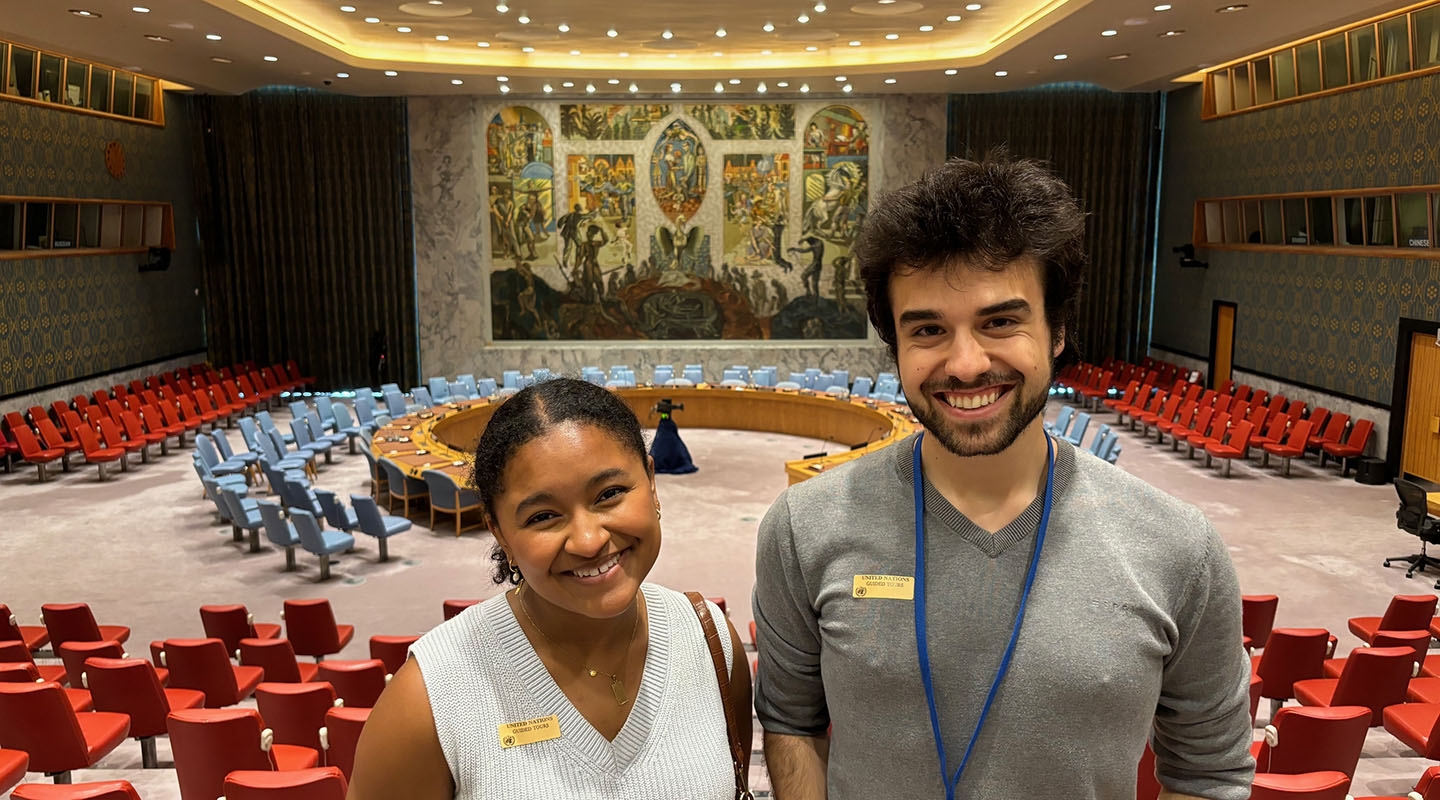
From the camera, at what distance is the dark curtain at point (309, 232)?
70.5 ft

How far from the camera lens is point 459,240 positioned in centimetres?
2205

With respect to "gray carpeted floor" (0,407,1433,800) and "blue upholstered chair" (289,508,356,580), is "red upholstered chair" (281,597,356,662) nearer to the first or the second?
"gray carpeted floor" (0,407,1433,800)

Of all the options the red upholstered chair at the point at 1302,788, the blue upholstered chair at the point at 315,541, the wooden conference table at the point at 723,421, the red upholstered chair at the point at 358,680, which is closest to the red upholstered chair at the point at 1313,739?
the red upholstered chair at the point at 1302,788

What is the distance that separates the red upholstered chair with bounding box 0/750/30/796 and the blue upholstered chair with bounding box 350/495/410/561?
5201 millimetres

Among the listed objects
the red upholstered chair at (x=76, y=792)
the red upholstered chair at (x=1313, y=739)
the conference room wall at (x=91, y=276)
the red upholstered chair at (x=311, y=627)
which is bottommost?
the red upholstered chair at (x=311, y=627)

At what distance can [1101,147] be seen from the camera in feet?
71.5

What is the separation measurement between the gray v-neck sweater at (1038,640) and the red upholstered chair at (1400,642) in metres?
5.28

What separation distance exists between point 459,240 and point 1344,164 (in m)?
16.4

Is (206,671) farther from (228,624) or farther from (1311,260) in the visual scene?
(1311,260)

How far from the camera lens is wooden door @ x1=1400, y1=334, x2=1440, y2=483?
1306cm

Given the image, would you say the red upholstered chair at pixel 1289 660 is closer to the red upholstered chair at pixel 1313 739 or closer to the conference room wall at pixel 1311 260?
the red upholstered chair at pixel 1313 739

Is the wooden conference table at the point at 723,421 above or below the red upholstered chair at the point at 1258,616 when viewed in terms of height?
above

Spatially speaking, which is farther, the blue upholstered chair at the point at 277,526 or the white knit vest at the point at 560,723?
the blue upholstered chair at the point at 277,526

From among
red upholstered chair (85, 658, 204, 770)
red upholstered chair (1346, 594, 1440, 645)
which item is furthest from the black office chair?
red upholstered chair (85, 658, 204, 770)
